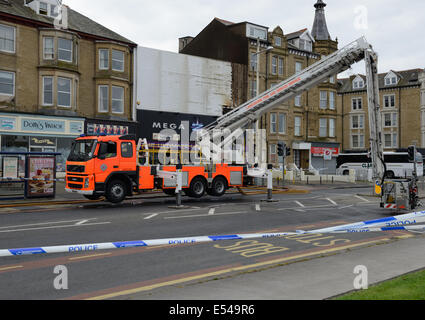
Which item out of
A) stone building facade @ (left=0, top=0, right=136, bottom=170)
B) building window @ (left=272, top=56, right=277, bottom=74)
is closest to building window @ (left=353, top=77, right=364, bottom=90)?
building window @ (left=272, top=56, right=277, bottom=74)

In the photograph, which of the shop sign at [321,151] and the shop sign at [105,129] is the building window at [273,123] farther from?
the shop sign at [105,129]

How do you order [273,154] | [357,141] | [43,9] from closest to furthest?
1. [43,9]
2. [273,154]
3. [357,141]

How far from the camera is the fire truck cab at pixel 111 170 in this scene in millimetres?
17422

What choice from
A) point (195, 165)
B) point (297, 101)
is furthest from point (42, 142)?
point (297, 101)

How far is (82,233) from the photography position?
10992 millimetres

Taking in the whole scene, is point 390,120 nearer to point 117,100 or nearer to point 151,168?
point 117,100

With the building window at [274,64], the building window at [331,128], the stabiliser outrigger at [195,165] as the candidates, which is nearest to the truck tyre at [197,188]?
the stabiliser outrigger at [195,165]

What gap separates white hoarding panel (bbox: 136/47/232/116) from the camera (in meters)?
34.1

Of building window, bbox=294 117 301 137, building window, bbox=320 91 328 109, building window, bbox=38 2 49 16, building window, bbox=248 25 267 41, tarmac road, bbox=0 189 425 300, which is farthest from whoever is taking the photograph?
building window, bbox=320 91 328 109

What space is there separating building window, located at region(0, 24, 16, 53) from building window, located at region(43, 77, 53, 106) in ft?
8.98

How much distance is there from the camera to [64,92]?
29125 millimetres

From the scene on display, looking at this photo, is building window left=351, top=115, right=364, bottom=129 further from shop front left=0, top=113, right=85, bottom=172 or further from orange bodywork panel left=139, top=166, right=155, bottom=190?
orange bodywork panel left=139, top=166, right=155, bottom=190

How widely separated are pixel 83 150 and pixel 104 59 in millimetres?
15538
